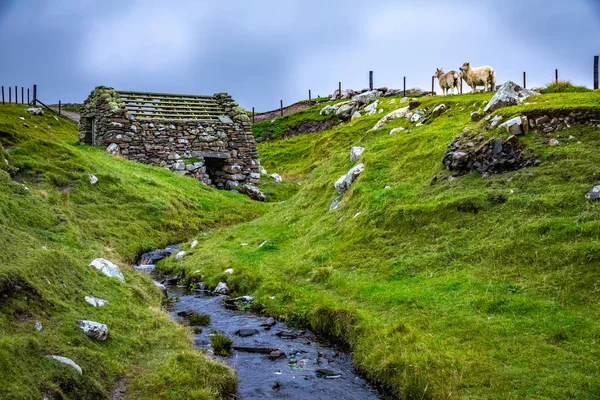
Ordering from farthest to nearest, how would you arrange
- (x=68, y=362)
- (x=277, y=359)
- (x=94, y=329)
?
(x=277, y=359) < (x=94, y=329) < (x=68, y=362)

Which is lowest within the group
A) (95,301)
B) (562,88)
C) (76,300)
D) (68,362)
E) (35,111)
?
(68,362)

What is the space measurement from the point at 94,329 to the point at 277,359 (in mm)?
4367

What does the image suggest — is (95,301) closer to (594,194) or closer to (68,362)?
(68,362)

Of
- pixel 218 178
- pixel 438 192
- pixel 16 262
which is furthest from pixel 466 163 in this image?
pixel 218 178

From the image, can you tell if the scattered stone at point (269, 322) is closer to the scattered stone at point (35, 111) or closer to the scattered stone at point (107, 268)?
the scattered stone at point (107, 268)

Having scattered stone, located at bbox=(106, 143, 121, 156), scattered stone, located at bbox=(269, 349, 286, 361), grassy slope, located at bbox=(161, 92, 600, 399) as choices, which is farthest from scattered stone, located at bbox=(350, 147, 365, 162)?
scattered stone, located at bbox=(106, 143, 121, 156)

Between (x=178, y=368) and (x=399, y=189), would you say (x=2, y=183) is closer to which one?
(x=178, y=368)

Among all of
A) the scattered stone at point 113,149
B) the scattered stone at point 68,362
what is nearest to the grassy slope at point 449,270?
the scattered stone at point 68,362

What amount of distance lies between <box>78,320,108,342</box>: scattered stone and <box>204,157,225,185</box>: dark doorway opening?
31797 millimetres

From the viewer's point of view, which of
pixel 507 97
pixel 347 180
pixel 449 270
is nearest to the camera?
pixel 449 270

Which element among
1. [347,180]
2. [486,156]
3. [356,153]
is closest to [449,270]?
[486,156]

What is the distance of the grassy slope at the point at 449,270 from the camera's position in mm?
10844

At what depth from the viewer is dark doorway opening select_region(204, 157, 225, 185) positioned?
4356cm

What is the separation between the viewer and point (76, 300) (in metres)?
12.8
